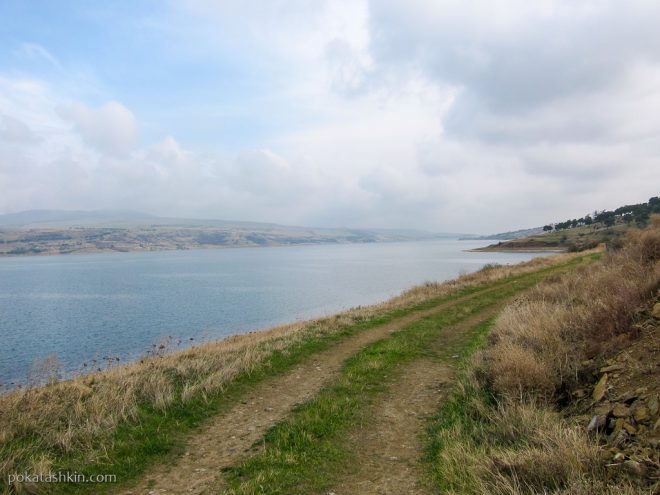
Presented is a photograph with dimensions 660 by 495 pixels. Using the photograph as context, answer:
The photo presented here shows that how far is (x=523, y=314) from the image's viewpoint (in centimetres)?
1345

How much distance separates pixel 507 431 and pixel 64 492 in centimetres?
730

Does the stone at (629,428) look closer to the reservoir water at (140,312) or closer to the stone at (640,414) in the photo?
the stone at (640,414)

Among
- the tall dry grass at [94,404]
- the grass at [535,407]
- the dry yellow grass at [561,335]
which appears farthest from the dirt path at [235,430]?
the dry yellow grass at [561,335]

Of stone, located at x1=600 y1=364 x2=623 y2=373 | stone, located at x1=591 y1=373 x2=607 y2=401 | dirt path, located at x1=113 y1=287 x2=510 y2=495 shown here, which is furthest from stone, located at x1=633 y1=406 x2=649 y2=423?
dirt path, located at x1=113 y1=287 x2=510 y2=495

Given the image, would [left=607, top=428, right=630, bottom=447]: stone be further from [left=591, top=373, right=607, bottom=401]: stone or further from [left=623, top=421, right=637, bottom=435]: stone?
[left=591, top=373, right=607, bottom=401]: stone

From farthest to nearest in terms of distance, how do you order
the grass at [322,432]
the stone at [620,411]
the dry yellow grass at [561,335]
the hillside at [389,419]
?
1. the dry yellow grass at [561,335]
2. the grass at [322,432]
3. the stone at [620,411]
4. the hillside at [389,419]

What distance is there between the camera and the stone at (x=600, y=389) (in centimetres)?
698

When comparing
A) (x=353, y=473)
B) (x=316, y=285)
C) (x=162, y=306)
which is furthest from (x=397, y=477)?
(x=316, y=285)

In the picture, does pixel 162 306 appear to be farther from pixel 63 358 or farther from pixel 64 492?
pixel 64 492

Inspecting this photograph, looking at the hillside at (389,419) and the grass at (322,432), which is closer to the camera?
the hillside at (389,419)

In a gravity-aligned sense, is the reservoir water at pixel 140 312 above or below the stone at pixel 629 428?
below

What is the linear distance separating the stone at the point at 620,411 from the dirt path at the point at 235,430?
618cm

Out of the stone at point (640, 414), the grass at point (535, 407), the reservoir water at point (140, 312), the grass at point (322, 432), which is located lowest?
the reservoir water at point (140, 312)

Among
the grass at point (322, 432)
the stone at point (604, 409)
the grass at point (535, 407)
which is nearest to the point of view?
the grass at point (535, 407)
